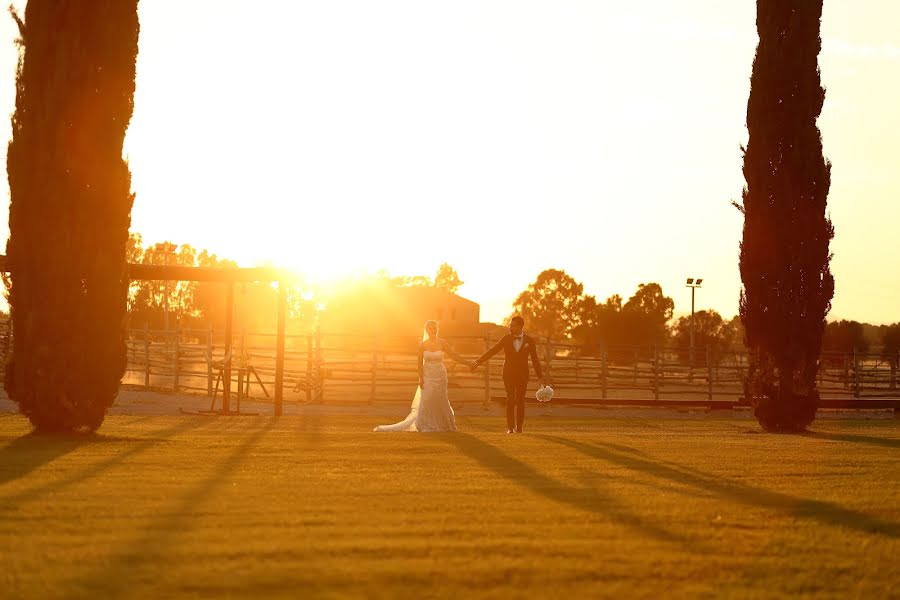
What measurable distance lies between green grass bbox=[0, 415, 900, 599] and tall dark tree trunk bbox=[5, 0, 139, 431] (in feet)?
3.57

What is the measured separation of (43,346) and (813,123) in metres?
12.0

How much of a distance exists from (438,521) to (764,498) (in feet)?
9.20

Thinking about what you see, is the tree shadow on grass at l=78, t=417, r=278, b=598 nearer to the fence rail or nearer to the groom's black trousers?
the groom's black trousers

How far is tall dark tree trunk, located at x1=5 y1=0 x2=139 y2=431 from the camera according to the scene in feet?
42.8

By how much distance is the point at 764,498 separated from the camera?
8.50m

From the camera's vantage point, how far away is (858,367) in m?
38.8

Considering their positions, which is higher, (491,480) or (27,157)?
(27,157)

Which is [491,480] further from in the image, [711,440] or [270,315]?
[270,315]

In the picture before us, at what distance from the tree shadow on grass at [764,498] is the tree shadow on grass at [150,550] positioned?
397 centimetres

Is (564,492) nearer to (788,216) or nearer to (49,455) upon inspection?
(49,455)

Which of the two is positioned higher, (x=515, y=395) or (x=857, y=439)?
(x=515, y=395)

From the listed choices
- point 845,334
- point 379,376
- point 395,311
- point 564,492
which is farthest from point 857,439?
point 395,311

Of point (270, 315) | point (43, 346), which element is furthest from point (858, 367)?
point (270, 315)

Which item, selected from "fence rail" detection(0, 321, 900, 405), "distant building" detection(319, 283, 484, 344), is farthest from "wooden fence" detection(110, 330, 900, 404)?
"distant building" detection(319, 283, 484, 344)
